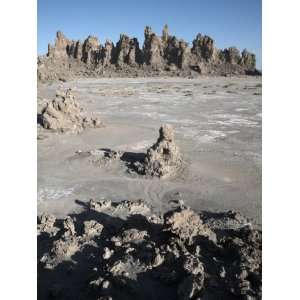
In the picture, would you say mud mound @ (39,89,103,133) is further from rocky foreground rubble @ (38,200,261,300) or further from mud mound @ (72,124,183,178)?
rocky foreground rubble @ (38,200,261,300)

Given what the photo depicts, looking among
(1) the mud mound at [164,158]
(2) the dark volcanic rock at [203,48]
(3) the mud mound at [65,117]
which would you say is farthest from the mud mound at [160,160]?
(2) the dark volcanic rock at [203,48]

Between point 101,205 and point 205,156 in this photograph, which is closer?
point 101,205

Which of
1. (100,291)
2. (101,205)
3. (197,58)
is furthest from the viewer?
(197,58)

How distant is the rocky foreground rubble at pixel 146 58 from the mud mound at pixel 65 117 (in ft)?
126

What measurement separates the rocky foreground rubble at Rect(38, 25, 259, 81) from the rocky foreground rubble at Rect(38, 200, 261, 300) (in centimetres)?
4649

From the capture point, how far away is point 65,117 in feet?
42.1

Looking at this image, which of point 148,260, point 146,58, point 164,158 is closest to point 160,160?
point 164,158

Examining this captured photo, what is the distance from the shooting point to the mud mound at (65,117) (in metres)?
12.6
